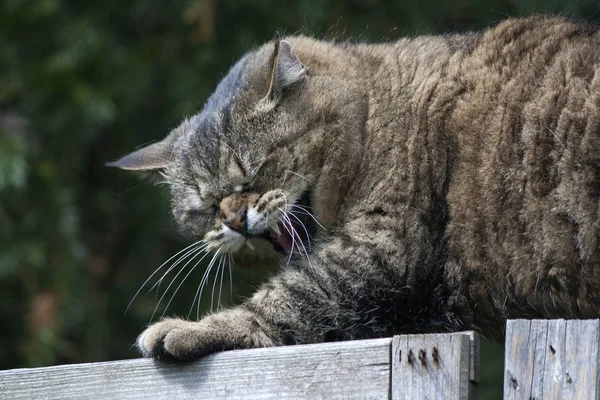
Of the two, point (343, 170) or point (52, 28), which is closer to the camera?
point (343, 170)

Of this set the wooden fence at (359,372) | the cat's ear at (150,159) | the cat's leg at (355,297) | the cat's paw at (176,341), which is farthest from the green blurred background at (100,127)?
the wooden fence at (359,372)

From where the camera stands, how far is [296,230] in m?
2.89

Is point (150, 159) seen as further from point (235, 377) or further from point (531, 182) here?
point (531, 182)

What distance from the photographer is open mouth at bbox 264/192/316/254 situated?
9.25 ft

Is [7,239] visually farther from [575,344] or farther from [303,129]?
[575,344]

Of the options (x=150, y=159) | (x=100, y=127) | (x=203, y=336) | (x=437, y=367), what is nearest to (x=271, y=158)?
(x=150, y=159)

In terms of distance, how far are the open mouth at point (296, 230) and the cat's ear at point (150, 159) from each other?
526 mm

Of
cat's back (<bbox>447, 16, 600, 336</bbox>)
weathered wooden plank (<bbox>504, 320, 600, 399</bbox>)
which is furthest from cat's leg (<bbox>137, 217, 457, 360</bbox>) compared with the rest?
weathered wooden plank (<bbox>504, 320, 600, 399</bbox>)

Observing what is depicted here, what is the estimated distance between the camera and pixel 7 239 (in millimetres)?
4965

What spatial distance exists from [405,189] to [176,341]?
33.7 inches

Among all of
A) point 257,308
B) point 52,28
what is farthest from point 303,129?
point 52,28

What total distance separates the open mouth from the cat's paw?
1.47ft

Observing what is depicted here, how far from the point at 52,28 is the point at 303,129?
3.11 meters

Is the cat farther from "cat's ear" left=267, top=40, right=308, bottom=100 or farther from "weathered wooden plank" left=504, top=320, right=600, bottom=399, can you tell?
"weathered wooden plank" left=504, top=320, right=600, bottom=399
